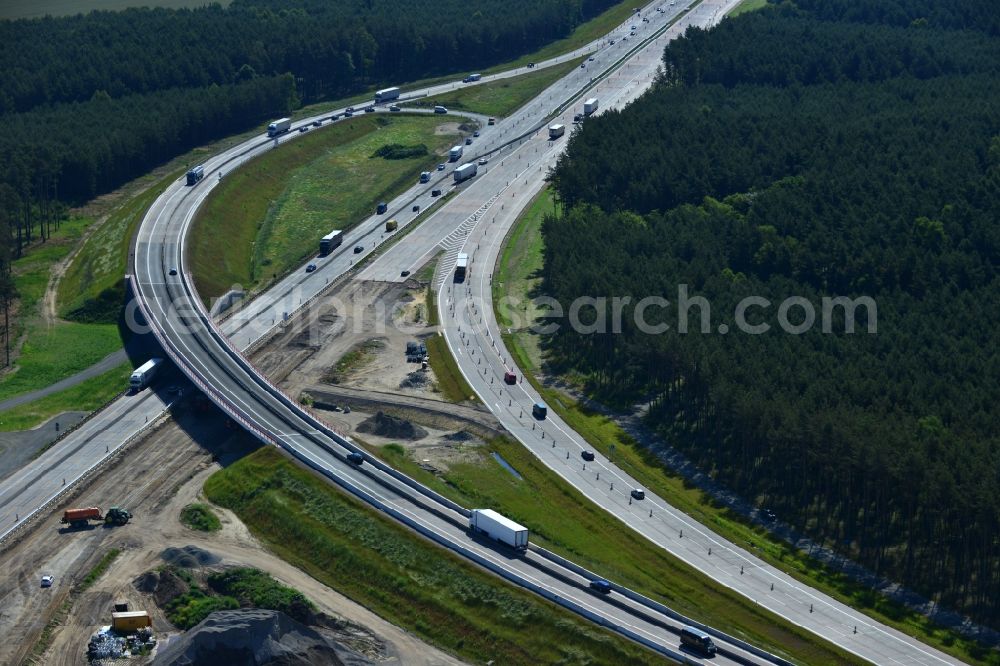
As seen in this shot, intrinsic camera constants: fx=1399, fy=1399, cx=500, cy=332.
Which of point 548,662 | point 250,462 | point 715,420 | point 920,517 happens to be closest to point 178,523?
point 250,462

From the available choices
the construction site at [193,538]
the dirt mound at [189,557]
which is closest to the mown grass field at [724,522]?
the construction site at [193,538]

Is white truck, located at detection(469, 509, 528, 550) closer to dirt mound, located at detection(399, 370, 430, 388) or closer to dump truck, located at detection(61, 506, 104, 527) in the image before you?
dump truck, located at detection(61, 506, 104, 527)

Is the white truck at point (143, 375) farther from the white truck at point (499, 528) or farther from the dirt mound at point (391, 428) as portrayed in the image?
the white truck at point (499, 528)

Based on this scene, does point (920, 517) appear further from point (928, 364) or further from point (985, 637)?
point (928, 364)

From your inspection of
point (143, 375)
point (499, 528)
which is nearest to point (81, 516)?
point (143, 375)

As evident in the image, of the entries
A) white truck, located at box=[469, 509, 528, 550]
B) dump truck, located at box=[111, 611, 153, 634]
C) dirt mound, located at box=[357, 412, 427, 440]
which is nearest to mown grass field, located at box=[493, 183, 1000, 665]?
dirt mound, located at box=[357, 412, 427, 440]

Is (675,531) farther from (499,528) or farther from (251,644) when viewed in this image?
(251,644)
